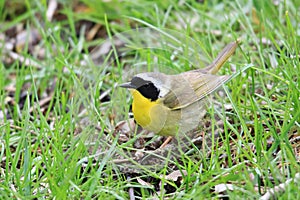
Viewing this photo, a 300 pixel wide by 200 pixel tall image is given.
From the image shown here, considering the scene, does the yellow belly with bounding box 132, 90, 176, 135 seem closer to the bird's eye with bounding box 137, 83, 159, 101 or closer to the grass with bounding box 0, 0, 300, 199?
the bird's eye with bounding box 137, 83, 159, 101

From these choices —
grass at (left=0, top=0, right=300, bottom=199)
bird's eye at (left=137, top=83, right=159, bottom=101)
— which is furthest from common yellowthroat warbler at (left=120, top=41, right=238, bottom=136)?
grass at (left=0, top=0, right=300, bottom=199)

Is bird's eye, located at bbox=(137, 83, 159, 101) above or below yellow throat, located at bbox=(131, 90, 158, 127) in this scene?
above

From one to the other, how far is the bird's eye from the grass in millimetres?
289

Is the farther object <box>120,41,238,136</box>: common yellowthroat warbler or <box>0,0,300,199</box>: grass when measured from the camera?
<box>120,41,238,136</box>: common yellowthroat warbler

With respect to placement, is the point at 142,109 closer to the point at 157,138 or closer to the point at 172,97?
the point at 172,97

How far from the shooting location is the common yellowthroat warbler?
3.99 m

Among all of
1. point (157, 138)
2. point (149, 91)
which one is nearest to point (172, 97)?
point (149, 91)

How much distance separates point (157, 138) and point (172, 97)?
367 millimetres

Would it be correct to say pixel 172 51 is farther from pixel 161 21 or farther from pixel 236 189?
pixel 236 189

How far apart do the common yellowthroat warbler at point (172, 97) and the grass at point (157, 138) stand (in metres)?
0.13

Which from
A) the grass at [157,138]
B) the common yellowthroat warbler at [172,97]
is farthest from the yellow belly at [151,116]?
the grass at [157,138]

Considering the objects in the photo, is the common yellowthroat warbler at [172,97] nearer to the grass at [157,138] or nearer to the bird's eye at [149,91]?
the bird's eye at [149,91]

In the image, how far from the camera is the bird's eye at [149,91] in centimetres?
401

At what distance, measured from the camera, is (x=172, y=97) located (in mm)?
4180
